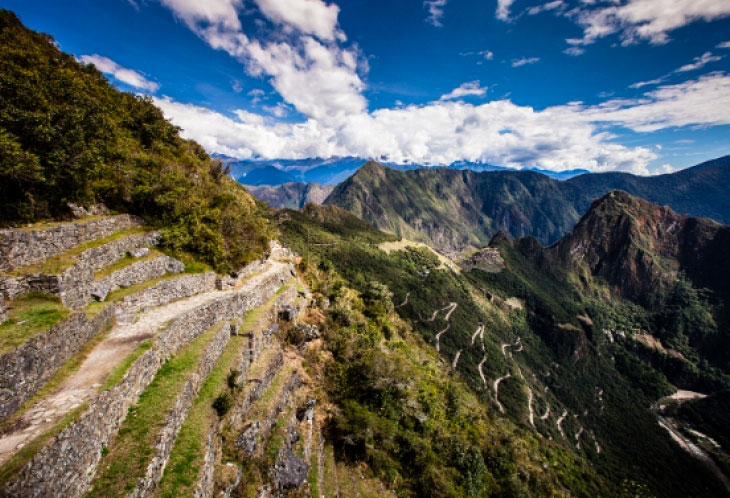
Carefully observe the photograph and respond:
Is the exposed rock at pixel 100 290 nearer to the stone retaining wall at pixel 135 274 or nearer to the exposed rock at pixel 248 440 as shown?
the stone retaining wall at pixel 135 274

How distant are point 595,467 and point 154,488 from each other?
177826 millimetres

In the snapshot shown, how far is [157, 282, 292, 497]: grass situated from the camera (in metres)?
12.6

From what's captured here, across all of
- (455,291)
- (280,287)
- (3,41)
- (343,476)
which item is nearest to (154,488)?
(343,476)

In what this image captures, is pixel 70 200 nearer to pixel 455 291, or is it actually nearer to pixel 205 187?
pixel 205 187

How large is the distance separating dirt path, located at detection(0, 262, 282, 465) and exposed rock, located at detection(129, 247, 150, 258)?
15.9 feet

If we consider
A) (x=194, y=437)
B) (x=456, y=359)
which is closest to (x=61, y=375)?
(x=194, y=437)

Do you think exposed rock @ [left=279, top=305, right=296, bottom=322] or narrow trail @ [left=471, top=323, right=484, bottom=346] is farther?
narrow trail @ [left=471, top=323, right=484, bottom=346]

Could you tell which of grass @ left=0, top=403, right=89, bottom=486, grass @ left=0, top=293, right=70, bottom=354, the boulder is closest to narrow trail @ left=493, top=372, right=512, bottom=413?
the boulder

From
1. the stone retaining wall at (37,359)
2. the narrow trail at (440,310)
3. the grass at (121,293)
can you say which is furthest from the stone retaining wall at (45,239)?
the narrow trail at (440,310)

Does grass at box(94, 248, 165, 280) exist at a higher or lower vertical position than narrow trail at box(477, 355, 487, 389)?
higher

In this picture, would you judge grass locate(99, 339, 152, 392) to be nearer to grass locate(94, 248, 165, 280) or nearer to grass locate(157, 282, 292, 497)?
grass locate(157, 282, 292, 497)

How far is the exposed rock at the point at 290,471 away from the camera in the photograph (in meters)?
19.2

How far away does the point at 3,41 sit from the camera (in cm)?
2773

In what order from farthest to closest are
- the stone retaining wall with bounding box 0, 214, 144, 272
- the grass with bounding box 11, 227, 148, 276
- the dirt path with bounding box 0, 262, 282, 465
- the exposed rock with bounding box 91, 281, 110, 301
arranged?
the exposed rock with bounding box 91, 281, 110, 301
the grass with bounding box 11, 227, 148, 276
the stone retaining wall with bounding box 0, 214, 144, 272
the dirt path with bounding box 0, 262, 282, 465
